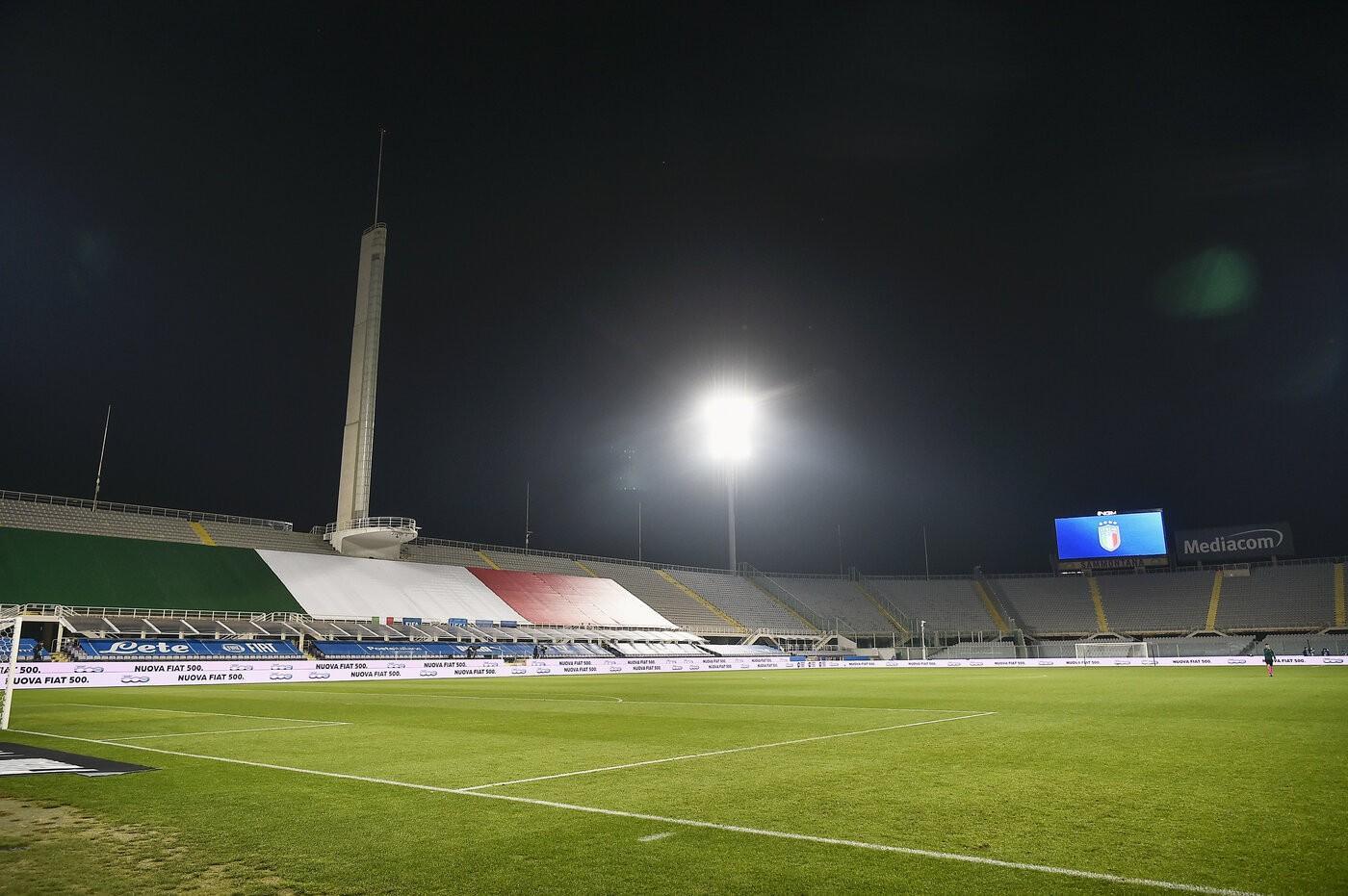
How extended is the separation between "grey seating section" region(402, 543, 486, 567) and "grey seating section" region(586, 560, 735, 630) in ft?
37.6

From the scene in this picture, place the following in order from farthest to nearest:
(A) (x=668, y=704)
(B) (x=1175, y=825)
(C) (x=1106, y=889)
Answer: (A) (x=668, y=704), (B) (x=1175, y=825), (C) (x=1106, y=889)

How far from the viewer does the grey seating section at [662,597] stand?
71.0 m

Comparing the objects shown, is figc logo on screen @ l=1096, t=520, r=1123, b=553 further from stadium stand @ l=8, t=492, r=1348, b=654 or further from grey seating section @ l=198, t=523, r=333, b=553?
grey seating section @ l=198, t=523, r=333, b=553

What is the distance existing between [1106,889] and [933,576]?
89189mm

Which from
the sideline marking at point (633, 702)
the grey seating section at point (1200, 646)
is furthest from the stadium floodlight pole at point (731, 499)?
the sideline marking at point (633, 702)

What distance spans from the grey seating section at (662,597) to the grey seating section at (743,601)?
6.08ft

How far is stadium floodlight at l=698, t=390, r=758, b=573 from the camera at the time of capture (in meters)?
70.8

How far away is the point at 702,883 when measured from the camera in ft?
15.2

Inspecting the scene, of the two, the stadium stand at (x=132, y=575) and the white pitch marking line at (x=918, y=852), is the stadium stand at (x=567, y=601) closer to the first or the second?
the stadium stand at (x=132, y=575)

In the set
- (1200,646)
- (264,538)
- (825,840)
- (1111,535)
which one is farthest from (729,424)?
(825,840)

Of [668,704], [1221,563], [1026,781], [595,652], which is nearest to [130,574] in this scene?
[595,652]

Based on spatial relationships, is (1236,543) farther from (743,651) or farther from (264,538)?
(264,538)

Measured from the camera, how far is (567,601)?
65.8m

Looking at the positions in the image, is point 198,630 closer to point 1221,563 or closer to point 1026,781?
point 1026,781
